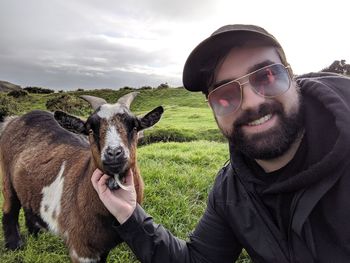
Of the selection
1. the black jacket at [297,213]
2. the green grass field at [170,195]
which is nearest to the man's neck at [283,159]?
the black jacket at [297,213]

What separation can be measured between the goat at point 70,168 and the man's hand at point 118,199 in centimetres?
13

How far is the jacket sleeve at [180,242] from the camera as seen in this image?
3.15m

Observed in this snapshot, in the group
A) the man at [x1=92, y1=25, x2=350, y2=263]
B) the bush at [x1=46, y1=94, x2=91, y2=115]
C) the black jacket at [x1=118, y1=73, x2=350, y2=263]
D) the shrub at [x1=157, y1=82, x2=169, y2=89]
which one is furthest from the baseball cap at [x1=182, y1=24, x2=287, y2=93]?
the shrub at [x1=157, y1=82, x2=169, y2=89]

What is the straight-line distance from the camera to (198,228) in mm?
3475

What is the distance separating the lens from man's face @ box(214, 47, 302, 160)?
9.09ft

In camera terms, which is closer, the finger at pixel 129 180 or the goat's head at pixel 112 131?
the finger at pixel 129 180

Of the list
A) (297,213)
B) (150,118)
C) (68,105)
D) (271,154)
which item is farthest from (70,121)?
(68,105)

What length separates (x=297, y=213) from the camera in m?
2.54

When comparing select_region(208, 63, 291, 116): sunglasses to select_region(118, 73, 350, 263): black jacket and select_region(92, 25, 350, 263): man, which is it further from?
select_region(118, 73, 350, 263): black jacket

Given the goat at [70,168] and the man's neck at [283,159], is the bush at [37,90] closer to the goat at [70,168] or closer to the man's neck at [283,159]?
the goat at [70,168]

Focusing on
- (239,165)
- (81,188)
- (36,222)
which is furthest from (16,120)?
(239,165)

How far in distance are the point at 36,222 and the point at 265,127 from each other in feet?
13.7

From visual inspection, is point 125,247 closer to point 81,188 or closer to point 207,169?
point 81,188

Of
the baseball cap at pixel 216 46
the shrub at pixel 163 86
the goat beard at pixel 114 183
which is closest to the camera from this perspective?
the baseball cap at pixel 216 46
